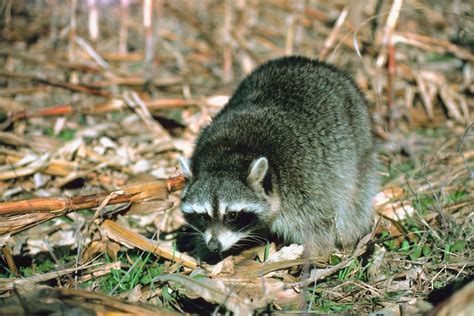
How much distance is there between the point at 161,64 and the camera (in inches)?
357

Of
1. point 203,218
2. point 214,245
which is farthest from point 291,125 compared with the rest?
point 214,245

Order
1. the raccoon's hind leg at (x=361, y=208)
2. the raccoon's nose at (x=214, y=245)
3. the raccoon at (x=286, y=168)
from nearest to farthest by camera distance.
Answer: the raccoon's nose at (x=214, y=245) → the raccoon at (x=286, y=168) → the raccoon's hind leg at (x=361, y=208)

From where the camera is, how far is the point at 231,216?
147 inches

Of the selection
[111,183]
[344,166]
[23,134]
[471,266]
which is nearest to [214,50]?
[23,134]

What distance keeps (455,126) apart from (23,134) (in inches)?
198

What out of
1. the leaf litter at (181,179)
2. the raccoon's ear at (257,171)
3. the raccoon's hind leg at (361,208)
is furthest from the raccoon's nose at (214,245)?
the raccoon's hind leg at (361,208)

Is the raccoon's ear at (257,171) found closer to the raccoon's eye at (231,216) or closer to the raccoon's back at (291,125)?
the raccoon's back at (291,125)

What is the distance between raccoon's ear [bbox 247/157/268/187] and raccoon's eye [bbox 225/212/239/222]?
236 millimetres

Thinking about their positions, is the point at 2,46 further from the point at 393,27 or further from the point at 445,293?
the point at 445,293

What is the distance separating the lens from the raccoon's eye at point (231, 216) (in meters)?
3.72

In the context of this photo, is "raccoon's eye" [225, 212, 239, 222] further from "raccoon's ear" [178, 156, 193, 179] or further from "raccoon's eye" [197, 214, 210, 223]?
"raccoon's ear" [178, 156, 193, 179]

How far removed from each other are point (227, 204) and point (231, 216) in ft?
0.36

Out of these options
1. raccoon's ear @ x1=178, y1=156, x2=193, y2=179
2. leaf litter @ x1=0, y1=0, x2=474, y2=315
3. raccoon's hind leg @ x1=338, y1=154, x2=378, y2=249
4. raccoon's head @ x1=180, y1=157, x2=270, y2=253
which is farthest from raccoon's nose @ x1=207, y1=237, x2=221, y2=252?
raccoon's hind leg @ x1=338, y1=154, x2=378, y2=249

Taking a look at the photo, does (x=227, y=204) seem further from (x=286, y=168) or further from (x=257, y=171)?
(x=286, y=168)
